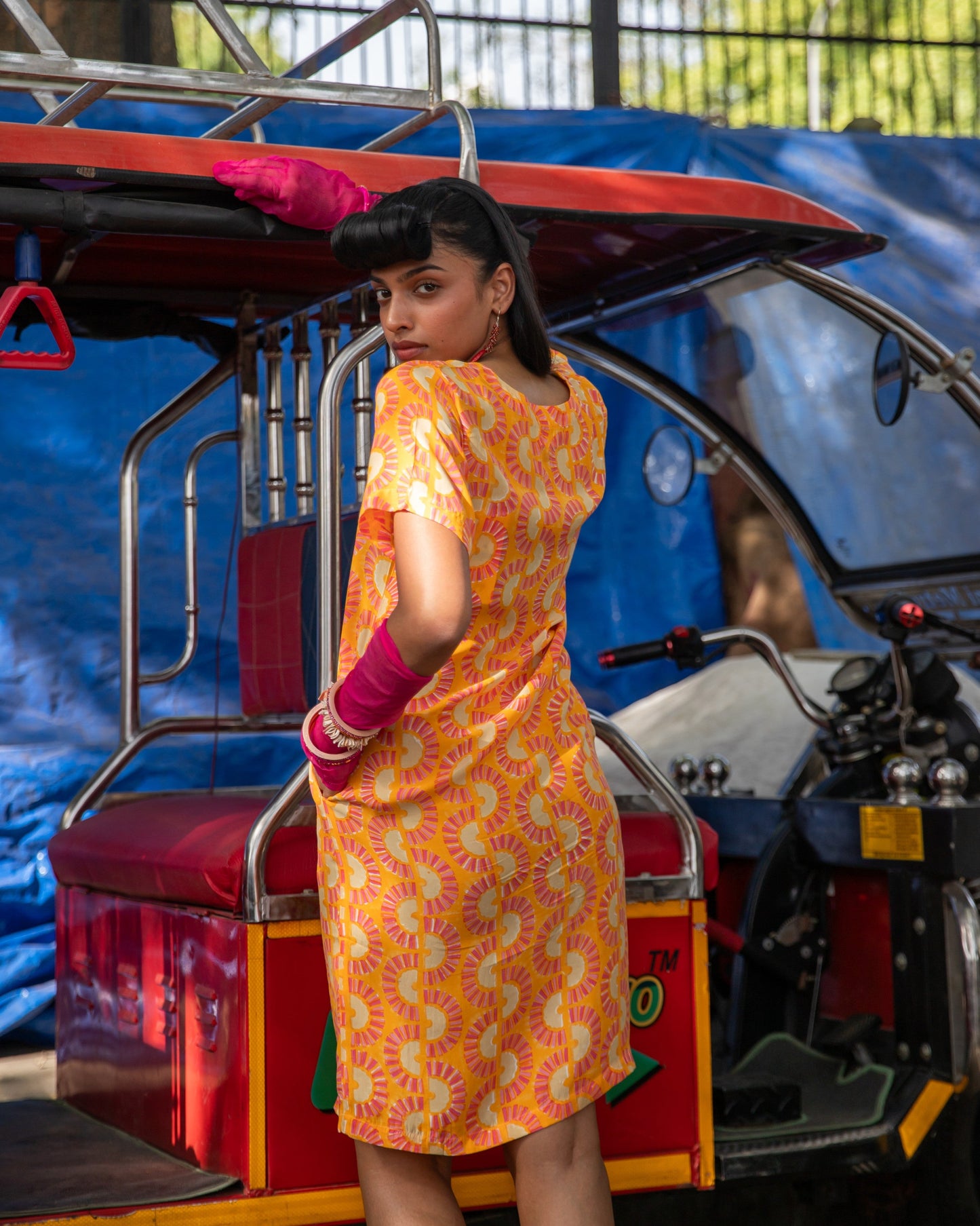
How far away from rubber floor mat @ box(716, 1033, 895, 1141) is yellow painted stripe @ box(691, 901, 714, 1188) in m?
0.12

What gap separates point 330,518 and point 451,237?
1.87 ft

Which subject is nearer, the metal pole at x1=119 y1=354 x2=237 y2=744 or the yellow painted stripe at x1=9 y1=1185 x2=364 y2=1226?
the yellow painted stripe at x1=9 y1=1185 x2=364 y2=1226

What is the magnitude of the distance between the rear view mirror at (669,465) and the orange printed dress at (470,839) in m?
1.68

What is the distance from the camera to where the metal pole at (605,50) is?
5.98m

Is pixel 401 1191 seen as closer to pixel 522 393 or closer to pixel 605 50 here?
pixel 522 393

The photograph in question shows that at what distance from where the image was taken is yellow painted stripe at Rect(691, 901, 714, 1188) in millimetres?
2490

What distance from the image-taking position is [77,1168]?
2406mm

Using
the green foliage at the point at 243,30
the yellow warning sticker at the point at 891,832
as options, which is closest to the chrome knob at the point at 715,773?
the yellow warning sticker at the point at 891,832

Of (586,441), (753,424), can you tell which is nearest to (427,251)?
(586,441)

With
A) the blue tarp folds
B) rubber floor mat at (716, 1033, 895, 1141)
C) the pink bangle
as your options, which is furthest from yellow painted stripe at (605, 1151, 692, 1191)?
the blue tarp folds

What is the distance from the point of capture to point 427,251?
1.82 m

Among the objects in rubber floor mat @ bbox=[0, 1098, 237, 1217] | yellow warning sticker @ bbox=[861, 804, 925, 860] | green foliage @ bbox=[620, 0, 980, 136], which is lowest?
rubber floor mat @ bbox=[0, 1098, 237, 1217]

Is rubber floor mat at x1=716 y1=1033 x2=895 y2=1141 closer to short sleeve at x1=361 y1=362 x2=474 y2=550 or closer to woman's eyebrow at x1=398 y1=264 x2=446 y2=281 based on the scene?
short sleeve at x1=361 y1=362 x2=474 y2=550

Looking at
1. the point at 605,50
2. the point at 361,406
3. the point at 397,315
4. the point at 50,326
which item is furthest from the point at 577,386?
the point at 605,50
